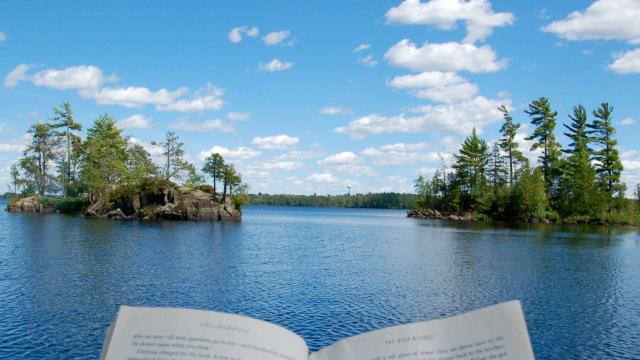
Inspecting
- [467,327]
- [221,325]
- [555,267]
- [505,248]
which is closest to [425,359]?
[467,327]

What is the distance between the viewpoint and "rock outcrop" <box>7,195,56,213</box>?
96.3m

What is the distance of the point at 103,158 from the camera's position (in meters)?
88.5

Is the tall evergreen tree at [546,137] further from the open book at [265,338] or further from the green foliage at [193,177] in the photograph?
the open book at [265,338]

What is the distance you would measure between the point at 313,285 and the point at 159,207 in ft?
181

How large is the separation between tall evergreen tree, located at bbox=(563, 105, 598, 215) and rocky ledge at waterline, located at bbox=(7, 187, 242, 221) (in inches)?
2217

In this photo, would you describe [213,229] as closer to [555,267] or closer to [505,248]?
[505,248]

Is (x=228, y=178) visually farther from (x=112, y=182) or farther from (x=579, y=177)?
(x=579, y=177)

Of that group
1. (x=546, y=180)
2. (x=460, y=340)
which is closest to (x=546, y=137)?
(x=546, y=180)

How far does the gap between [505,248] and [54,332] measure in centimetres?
4053

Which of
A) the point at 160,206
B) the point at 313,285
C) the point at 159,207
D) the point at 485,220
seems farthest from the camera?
the point at 485,220

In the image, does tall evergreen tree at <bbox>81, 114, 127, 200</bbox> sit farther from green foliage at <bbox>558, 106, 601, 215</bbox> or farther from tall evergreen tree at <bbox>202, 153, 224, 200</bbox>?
green foliage at <bbox>558, 106, 601, 215</bbox>

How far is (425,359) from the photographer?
282 centimetres

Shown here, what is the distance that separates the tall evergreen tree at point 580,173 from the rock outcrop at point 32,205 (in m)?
87.1

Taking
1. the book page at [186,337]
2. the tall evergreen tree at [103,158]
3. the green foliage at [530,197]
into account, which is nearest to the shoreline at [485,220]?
the green foliage at [530,197]
